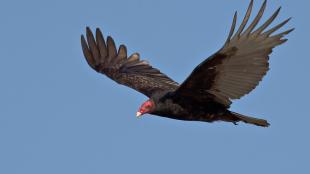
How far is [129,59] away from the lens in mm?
11750

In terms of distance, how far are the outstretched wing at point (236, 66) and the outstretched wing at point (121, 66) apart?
1.79 meters

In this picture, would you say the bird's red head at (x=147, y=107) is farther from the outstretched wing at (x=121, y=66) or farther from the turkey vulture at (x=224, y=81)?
the outstretched wing at (x=121, y=66)

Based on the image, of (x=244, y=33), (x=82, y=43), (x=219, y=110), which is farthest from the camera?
(x=82, y=43)

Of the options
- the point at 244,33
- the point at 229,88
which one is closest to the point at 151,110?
the point at 229,88

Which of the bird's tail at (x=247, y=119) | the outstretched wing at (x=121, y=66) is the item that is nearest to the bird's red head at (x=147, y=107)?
the bird's tail at (x=247, y=119)

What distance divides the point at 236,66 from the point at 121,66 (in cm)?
316

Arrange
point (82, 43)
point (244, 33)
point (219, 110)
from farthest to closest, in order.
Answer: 1. point (82, 43)
2. point (219, 110)
3. point (244, 33)

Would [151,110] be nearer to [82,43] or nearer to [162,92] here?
[162,92]

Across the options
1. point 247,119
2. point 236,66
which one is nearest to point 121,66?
point 247,119

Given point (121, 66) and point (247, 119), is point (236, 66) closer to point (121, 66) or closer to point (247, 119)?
point (247, 119)

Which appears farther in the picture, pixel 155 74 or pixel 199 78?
pixel 155 74

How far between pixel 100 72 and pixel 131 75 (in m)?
0.52

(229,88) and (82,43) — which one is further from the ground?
(82,43)

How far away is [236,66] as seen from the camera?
880cm
